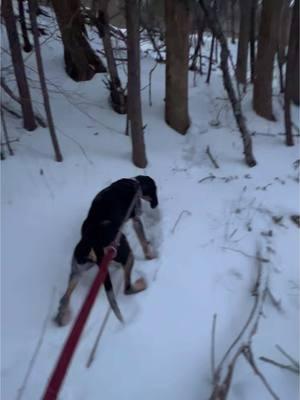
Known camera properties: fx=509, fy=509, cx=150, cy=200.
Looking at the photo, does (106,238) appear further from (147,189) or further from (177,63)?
(177,63)

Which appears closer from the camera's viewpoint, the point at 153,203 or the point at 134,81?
the point at 153,203

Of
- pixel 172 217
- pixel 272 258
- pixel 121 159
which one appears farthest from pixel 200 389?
pixel 121 159

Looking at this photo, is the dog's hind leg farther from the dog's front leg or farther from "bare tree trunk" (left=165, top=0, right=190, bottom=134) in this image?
"bare tree trunk" (left=165, top=0, right=190, bottom=134)

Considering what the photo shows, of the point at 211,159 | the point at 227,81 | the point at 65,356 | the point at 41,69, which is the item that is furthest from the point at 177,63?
the point at 65,356

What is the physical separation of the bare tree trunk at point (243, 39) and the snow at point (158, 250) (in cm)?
156

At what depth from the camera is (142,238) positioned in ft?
14.6

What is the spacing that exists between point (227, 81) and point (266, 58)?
1412mm

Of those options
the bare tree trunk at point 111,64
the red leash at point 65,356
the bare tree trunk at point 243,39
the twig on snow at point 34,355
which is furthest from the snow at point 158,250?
the bare tree trunk at point 243,39

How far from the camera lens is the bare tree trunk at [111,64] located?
651cm

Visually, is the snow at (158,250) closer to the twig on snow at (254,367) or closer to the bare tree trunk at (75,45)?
the twig on snow at (254,367)

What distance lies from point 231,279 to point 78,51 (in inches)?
176

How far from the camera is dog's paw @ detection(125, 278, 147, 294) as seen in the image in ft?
13.5

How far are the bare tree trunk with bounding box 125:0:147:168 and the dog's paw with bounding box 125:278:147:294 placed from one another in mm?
2044

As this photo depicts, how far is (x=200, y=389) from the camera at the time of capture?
134 inches
